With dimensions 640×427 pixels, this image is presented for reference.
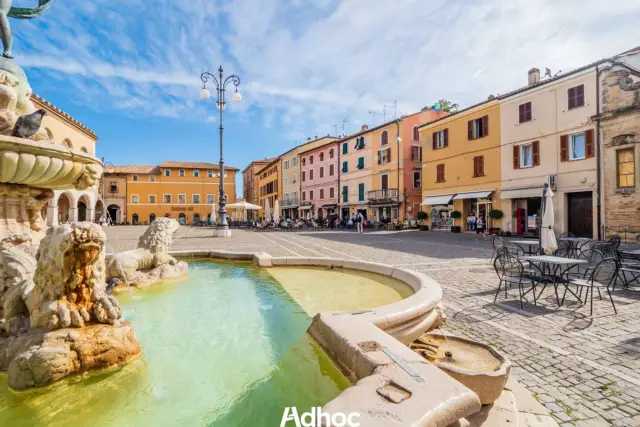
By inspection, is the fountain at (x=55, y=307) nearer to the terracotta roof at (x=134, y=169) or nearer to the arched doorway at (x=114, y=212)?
the terracotta roof at (x=134, y=169)

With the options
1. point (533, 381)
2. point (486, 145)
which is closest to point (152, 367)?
point (533, 381)

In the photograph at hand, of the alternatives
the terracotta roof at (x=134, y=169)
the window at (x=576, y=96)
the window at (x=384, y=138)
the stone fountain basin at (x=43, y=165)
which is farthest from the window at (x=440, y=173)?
the terracotta roof at (x=134, y=169)

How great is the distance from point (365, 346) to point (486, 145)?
24.7 m

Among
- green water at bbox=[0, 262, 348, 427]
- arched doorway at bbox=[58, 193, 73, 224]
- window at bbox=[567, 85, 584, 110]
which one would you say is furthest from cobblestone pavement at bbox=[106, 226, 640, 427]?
arched doorway at bbox=[58, 193, 73, 224]

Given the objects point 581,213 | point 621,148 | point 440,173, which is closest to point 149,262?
point 621,148

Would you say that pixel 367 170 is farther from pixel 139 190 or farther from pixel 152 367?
pixel 139 190

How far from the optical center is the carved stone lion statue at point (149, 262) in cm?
514

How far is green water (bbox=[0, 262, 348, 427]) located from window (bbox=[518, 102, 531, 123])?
2217 centimetres

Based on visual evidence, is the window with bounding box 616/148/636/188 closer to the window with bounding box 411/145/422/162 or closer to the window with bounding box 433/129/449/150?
the window with bounding box 433/129/449/150

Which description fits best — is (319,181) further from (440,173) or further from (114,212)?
(114,212)

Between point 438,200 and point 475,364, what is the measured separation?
2517 centimetres

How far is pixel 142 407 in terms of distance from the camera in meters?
2.15

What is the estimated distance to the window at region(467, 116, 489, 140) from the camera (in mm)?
23469

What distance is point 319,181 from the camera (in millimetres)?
44000
